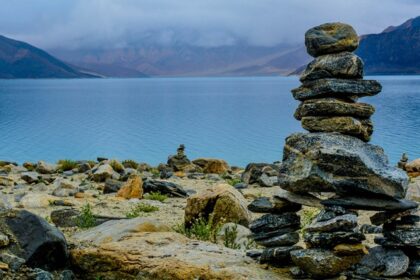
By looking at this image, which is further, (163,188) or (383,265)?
(163,188)

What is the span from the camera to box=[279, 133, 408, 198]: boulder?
38.8 feet

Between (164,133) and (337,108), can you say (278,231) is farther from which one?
(164,133)

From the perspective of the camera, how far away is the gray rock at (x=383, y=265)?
1163 cm

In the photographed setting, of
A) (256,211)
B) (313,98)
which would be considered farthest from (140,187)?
(313,98)

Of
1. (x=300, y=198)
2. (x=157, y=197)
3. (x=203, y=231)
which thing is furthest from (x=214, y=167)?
(x=300, y=198)

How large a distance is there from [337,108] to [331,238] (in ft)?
9.37

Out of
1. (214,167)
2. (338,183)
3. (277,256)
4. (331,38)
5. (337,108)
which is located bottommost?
(214,167)

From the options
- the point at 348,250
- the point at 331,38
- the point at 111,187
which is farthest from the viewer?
the point at 111,187

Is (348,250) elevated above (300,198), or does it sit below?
below

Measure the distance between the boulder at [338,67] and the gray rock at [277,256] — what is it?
3.82 m

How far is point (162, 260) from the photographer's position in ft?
42.1

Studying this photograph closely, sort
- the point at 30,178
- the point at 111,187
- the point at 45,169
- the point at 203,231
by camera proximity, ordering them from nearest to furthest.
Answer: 1. the point at 203,231
2. the point at 111,187
3. the point at 30,178
4. the point at 45,169

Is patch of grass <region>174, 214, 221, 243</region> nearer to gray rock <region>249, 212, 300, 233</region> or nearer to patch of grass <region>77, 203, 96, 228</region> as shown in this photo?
patch of grass <region>77, 203, 96, 228</region>

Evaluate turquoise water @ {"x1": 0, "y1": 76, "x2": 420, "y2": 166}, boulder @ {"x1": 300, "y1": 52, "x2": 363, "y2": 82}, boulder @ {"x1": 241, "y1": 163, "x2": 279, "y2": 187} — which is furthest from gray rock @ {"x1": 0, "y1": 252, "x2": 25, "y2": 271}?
turquoise water @ {"x1": 0, "y1": 76, "x2": 420, "y2": 166}
